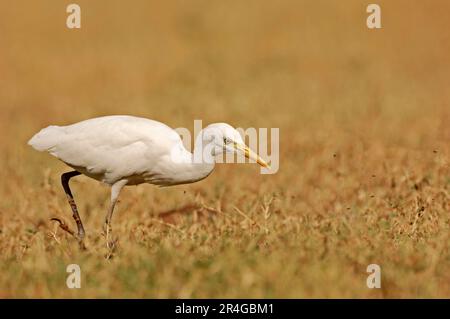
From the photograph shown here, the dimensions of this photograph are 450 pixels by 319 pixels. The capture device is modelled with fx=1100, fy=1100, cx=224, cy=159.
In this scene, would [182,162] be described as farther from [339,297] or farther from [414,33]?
[414,33]

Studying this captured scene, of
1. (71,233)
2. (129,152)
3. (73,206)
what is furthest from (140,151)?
(73,206)

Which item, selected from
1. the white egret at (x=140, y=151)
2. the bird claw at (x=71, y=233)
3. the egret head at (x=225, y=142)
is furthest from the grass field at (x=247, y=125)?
the egret head at (x=225, y=142)

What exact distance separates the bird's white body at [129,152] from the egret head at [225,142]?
151mm

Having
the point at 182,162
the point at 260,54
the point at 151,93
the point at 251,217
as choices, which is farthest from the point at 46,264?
the point at 260,54

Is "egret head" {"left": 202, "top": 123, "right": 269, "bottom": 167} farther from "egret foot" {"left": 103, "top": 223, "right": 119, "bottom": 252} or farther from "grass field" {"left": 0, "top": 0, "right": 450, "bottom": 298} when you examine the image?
"egret foot" {"left": 103, "top": 223, "right": 119, "bottom": 252}

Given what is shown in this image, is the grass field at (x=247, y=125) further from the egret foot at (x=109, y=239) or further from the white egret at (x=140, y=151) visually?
the white egret at (x=140, y=151)

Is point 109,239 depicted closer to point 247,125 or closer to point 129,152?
point 129,152

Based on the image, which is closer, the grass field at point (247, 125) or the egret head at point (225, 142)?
the grass field at point (247, 125)

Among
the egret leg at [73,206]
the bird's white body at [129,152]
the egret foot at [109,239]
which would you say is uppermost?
the bird's white body at [129,152]

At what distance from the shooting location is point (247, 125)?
493 inches

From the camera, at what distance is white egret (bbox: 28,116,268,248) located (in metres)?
7.74

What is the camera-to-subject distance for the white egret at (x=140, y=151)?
25.4 ft

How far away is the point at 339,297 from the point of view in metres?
6.19

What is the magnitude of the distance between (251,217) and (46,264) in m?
2.02
